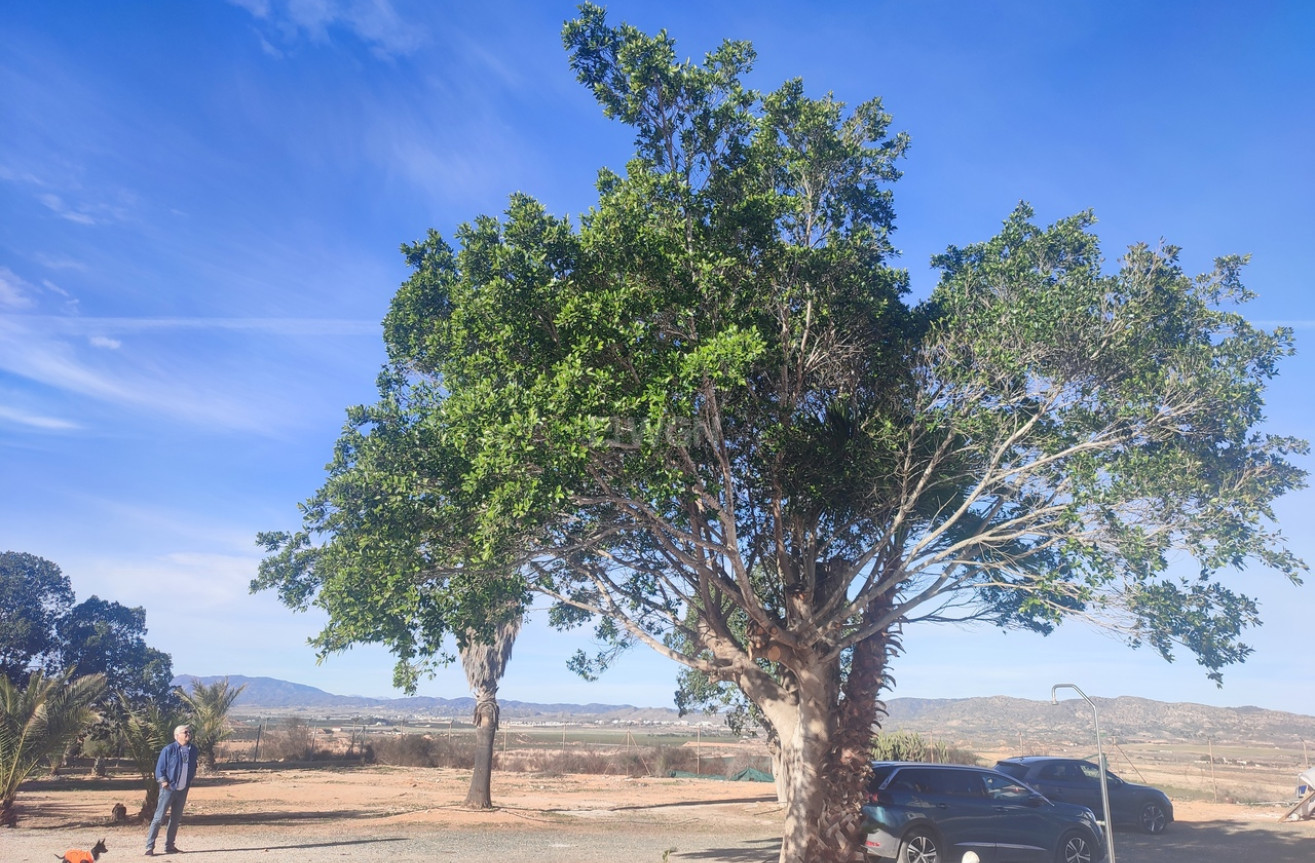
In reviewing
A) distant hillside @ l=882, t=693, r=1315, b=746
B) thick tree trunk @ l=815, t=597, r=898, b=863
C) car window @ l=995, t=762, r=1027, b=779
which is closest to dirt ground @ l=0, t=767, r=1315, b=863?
car window @ l=995, t=762, r=1027, b=779

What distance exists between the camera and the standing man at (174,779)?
41.8ft

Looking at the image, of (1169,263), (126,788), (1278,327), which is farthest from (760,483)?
(126,788)

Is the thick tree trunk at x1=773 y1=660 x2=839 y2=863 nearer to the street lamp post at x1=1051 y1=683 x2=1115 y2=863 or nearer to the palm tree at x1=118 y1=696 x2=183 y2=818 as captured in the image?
the street lamp post at x1=1051 y1=683 x2=1115 y2=863

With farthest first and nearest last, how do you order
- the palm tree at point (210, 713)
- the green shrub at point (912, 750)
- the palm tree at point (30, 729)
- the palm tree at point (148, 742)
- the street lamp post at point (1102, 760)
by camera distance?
1. the palm tree at point (210, 713)
2. the green shrub at point (912, 750)
3. the palm tree at point (148, 742)
4. the palm tree at point (30, 729)
5. the street lamp post at point (1102, 760)

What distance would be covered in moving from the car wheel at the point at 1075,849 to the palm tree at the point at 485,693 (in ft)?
47.4

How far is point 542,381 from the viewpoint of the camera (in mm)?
10281

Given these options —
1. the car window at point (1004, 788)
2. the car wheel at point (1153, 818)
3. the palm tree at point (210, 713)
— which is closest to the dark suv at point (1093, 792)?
the car wheel at point (1153, 818)

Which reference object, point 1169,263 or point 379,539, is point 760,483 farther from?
point 1169,263

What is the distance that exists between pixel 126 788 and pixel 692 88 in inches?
1038

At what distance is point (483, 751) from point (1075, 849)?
1559 centimetres

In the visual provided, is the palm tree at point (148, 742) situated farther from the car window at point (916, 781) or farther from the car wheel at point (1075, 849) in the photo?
the car wheel at point (1075, 849)

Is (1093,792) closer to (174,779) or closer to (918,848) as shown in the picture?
(918,848)

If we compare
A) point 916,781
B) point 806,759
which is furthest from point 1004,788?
point 806,759

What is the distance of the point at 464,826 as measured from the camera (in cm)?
1909
